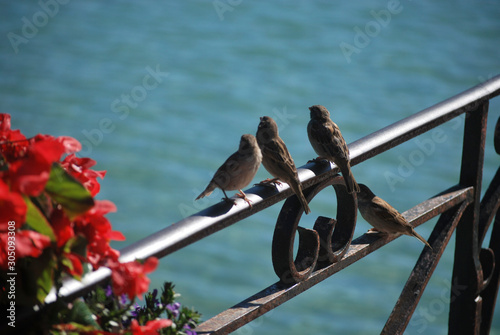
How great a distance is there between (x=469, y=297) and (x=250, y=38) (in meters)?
8.52

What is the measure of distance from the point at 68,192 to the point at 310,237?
73 cm

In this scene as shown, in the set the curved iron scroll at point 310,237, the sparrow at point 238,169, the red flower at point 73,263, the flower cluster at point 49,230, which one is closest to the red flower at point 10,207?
the flower cluster at point 49,230

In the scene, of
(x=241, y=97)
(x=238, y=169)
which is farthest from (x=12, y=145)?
(x=241, y=97)

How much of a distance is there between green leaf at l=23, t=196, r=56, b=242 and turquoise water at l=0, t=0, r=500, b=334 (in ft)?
14.2

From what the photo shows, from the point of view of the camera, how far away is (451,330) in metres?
2.15

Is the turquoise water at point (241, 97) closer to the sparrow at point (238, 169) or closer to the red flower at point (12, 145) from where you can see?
the sparrow at point (238, 169)

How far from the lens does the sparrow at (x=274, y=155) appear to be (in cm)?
186

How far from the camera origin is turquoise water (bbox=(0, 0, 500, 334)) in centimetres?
572

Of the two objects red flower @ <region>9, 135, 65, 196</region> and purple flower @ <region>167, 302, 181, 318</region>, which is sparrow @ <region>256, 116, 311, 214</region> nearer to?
purple flower @ <region>167, 302, 181, 318</region>

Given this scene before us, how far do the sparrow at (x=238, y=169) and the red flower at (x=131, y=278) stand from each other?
2.94ft

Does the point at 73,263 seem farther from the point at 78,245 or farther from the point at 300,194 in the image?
the point at 300,194

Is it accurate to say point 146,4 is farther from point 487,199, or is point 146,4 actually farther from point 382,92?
point 487,199

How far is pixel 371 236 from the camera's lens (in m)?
1.87

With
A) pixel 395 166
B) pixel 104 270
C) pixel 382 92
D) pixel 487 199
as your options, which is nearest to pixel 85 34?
pixel 382 92
